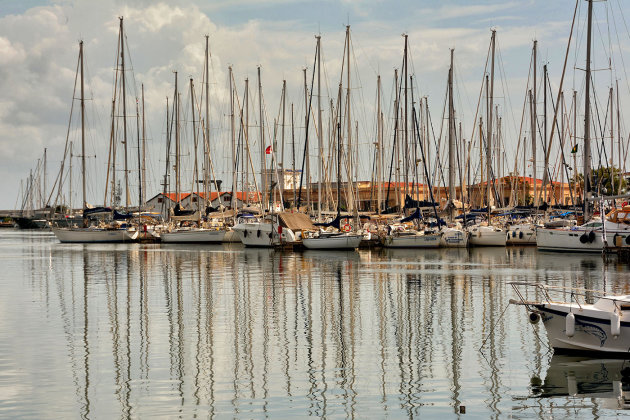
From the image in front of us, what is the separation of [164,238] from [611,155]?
150 ft

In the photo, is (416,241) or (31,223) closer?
(416,241)

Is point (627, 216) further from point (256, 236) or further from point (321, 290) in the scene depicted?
point (256, 236)

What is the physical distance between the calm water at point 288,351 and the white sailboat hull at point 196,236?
4015 centimetres

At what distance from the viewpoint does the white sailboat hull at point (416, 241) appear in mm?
66562

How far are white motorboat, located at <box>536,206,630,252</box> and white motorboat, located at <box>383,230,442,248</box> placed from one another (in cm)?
879

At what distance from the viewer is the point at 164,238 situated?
8594cm

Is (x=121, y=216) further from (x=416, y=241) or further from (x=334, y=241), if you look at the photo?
(x=416, y=241)

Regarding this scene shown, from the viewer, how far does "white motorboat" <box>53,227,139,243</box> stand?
88562 millimetres

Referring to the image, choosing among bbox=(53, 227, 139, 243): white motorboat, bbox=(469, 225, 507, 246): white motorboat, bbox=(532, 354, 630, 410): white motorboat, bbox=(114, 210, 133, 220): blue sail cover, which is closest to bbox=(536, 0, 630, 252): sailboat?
bbox=(469, 225, 507, 246): white motorboat

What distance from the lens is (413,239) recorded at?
66.9 metres

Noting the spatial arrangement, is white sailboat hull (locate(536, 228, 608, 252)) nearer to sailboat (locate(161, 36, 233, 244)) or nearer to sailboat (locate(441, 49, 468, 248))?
sailboat (locate(441, 49, 468, 248))

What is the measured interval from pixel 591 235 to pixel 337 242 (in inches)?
770

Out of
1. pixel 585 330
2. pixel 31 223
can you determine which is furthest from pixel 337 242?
pixel 31 223

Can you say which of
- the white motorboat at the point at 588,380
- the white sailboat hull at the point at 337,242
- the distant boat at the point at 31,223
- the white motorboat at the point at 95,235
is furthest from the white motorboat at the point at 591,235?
the distant boat at the point at 31,223
